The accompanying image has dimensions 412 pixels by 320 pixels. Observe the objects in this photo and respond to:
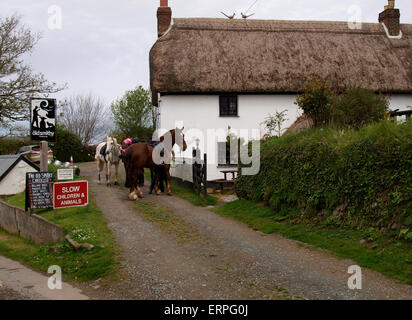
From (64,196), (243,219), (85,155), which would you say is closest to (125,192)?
(64,196)

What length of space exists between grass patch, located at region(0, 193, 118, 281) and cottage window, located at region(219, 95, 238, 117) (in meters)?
11.4

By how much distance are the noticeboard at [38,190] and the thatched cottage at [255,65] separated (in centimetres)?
1000

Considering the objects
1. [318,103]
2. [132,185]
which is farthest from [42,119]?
[318,103]

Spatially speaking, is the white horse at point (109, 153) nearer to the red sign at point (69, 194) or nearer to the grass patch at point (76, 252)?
the grass patch at point (76, 252)

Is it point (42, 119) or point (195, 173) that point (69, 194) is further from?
point (195, 173)

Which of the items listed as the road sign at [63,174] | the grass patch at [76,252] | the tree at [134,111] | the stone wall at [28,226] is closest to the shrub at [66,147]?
the tree at [134,111]

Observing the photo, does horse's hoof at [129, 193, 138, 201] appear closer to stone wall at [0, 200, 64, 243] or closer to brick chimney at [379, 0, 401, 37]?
stone wall at [0, 200, 64, 243]

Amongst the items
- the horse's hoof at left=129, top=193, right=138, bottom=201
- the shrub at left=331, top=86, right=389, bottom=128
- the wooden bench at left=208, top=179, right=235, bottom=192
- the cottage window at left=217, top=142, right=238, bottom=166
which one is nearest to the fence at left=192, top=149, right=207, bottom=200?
the wooden bench at left=208, top=179, right=235, bottom=192

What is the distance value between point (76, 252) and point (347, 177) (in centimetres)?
577

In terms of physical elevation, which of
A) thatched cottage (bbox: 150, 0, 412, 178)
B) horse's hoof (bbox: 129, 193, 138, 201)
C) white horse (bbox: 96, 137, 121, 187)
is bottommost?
horse's hoof (bbox: 129, 193, 138, 201)

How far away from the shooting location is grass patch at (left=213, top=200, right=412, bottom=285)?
6.02 m

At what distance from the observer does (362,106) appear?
1145 cm

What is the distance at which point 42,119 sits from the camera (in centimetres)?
1011

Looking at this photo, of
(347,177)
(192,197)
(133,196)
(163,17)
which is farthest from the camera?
(163,17)
